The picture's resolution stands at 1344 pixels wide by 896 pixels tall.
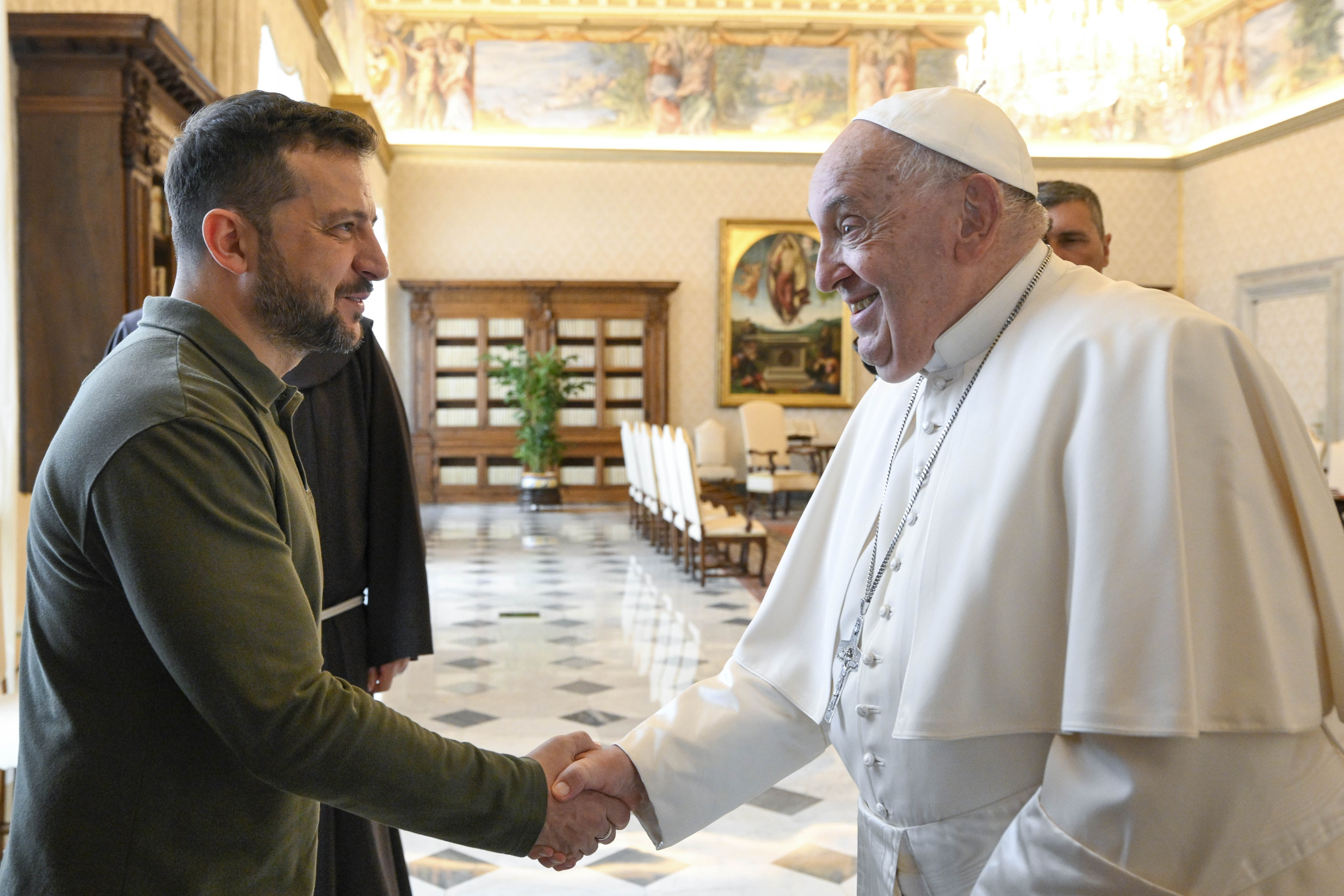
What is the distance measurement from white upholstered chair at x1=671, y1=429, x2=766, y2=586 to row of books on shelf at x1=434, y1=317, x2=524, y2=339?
6.42m

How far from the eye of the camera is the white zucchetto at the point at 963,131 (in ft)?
5.37

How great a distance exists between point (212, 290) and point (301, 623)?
0.50 meters

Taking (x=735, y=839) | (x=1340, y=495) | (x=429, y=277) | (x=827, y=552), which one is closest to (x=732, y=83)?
(x=429, y=277)

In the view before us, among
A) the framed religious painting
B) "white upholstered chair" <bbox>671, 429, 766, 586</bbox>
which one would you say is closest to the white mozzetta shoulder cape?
"white upholstered chair" <bbox>671, 429, 766, 586</bbox>

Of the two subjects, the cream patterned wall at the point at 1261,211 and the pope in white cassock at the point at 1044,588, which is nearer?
the pope in white cassock at the point at 1044,588

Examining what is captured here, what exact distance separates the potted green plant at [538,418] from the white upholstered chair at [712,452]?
6.04 feet

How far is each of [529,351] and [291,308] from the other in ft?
45.0

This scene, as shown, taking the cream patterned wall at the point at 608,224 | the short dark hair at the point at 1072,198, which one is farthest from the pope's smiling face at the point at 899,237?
the cream patterned wall at the point at 608,224

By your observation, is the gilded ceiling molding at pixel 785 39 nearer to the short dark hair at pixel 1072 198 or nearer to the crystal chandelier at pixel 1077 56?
the crystal chandelier at pixel 1077 56

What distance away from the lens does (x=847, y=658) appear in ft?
5.88

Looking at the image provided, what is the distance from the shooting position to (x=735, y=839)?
12.3ft

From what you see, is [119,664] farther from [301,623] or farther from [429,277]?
[429,277]

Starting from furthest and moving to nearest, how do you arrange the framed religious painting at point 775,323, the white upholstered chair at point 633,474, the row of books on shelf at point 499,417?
the framed religious painting at point 775,323, the row of books on shelf at point 499,417, the white upholstered chair at point 633,474

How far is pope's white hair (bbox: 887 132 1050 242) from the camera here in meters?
1.65
